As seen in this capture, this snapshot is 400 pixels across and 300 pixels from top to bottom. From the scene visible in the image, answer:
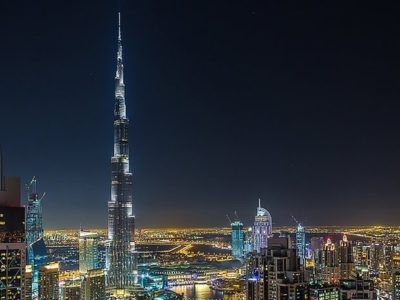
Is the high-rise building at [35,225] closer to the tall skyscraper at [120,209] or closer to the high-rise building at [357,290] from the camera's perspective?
the tall skyscraper at [120,209]

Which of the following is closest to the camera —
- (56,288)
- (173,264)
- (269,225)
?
(56,288)

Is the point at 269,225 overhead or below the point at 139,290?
overhead

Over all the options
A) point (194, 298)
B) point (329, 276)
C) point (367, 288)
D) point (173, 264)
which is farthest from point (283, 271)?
point (173, 264)

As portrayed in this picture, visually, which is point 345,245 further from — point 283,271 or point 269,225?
point 269,225

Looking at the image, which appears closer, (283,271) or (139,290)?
(283,271)

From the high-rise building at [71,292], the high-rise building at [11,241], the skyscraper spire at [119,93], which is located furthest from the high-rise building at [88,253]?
the high-rise building at [11,241]
